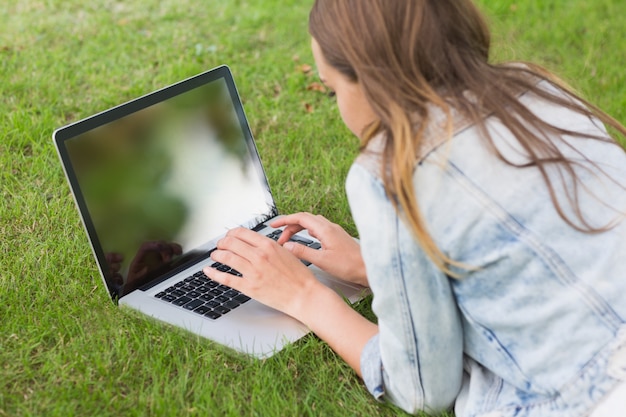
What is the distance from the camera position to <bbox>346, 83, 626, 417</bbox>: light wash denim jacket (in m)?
1.79

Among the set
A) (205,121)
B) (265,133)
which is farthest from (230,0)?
(205,121)

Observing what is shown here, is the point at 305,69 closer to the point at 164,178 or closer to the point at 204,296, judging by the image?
the point at 164,178

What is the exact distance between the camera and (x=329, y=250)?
262cm

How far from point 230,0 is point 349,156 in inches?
79.8

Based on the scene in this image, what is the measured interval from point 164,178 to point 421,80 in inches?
43.2

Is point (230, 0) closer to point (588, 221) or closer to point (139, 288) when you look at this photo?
point (139, 288)

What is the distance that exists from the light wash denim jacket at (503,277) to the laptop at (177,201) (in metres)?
0.61

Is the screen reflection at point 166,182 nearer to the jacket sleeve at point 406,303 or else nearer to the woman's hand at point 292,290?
the woman's hand at point 292,290

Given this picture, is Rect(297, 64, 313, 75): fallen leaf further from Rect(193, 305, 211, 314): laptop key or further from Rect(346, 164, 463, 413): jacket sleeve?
Rect(346, 164, 463, 413): jacket sleeve

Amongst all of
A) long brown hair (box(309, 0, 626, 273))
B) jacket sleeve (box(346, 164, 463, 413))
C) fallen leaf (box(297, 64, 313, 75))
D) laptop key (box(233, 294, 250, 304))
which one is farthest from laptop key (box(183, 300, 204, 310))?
fallen leaf (box(297, 64, 313, 75))

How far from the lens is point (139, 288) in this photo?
260 centimetres

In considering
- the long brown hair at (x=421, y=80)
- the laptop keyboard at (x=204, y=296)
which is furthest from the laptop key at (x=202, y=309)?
the long brown hair at (x=421, y=80)

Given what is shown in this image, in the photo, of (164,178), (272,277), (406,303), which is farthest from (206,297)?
(406,303)

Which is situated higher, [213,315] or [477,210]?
[477,210]
